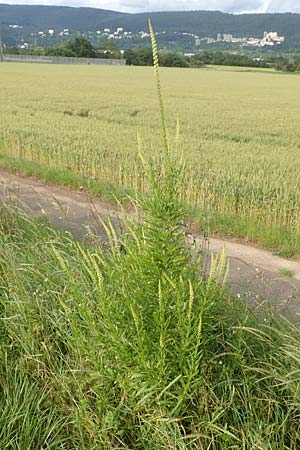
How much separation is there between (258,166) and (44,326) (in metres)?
7.22

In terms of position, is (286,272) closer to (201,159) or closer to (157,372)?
(157,372)

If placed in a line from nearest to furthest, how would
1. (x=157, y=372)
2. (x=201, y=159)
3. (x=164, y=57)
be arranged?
(x=157, y=372), (x=201, y=159), (x=164, y=57)

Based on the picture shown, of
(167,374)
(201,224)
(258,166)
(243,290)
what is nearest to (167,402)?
(167,374)

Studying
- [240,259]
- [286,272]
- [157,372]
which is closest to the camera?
[157,372]

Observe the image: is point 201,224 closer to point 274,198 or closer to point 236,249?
point 236,249

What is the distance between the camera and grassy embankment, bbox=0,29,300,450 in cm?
202

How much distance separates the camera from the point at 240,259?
5637 millimetres

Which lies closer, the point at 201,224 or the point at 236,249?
the point at 236,249

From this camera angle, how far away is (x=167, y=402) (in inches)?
78.7

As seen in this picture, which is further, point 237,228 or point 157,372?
point 237,228

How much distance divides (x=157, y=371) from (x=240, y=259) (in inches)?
150

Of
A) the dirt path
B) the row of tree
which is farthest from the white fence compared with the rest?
the dirt path

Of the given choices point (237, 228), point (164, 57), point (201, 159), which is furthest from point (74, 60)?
point (237, 228)

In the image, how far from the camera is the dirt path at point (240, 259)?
3.73m
